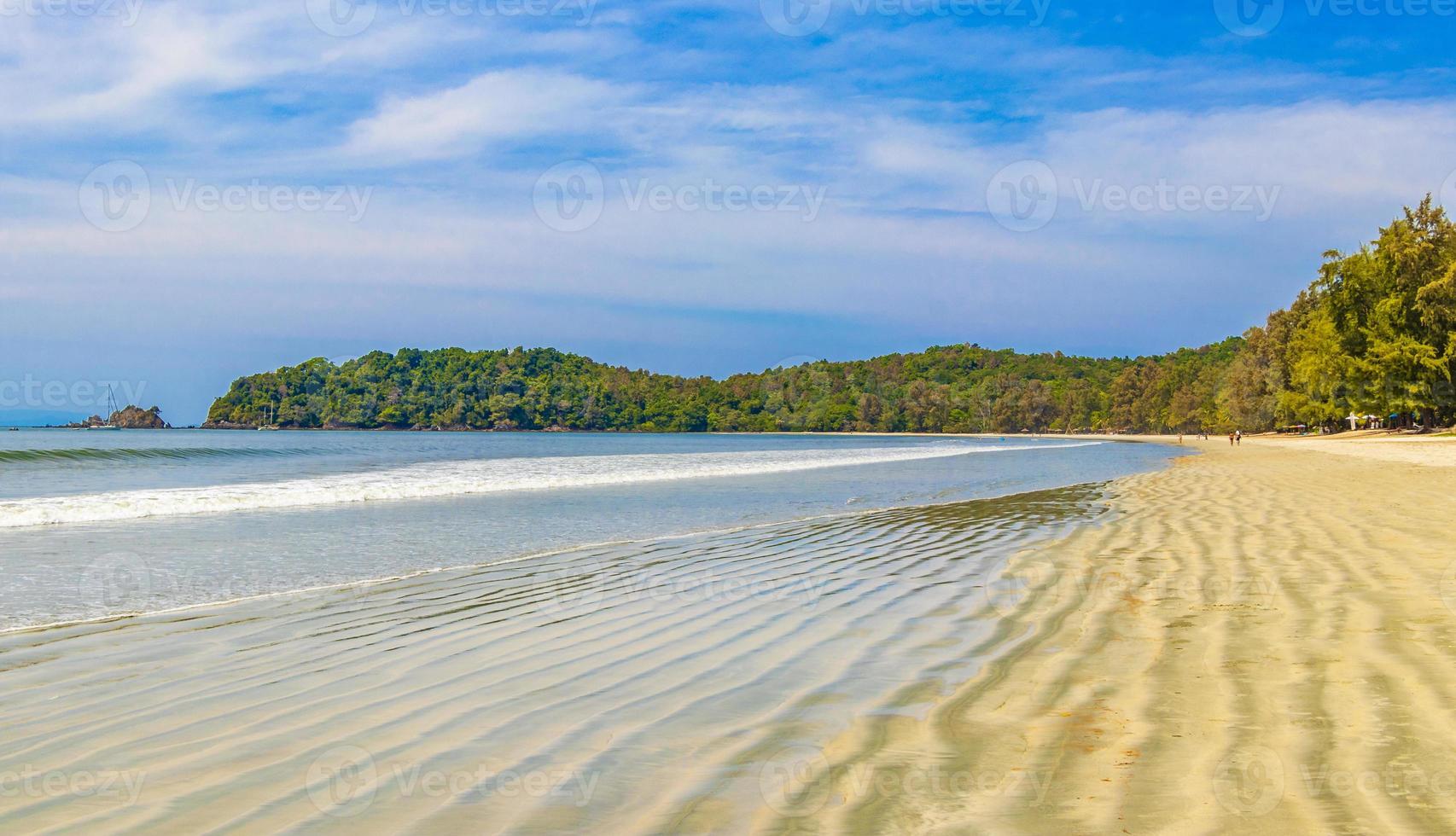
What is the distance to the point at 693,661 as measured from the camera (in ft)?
18.0

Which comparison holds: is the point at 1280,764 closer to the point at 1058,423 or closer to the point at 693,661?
the point at 693,661

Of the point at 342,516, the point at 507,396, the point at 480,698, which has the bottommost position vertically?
the point at 342,516

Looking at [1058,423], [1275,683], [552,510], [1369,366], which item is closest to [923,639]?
[1275,683]

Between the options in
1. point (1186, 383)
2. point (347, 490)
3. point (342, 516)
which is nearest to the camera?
point (342, 516)

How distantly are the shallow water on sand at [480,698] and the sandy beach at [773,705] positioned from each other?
2 centimetres

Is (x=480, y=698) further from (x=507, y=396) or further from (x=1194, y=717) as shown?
(x=507, y=396)

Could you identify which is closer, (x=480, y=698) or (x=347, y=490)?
(x=480, y=698)

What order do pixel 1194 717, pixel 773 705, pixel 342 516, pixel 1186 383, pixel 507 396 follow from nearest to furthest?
pixel 1194 717, pixel 773 705, pixel 342 516, pixel 1186 383, pixel 507 396

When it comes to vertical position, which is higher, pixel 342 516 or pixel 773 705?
pixel 773 705

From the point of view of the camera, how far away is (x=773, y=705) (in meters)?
4.50

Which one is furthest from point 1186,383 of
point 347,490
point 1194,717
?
point 1194,717

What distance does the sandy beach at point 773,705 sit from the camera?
3186 mm

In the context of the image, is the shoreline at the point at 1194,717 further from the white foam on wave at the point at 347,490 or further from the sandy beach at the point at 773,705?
the white foam on wave at the point at 347,490

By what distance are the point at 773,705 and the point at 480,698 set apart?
1.46 meters
